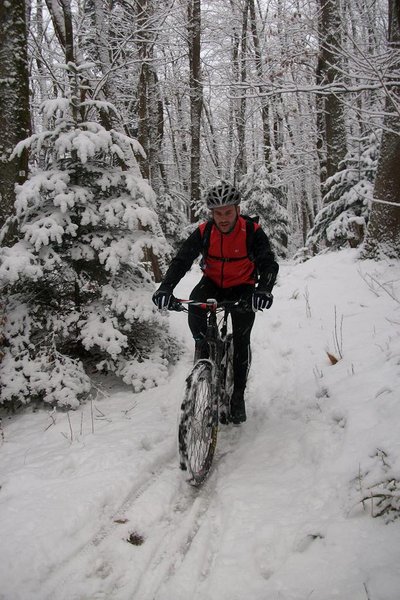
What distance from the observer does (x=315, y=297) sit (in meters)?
7.62

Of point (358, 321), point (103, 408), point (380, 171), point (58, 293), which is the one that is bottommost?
point (103, 408)

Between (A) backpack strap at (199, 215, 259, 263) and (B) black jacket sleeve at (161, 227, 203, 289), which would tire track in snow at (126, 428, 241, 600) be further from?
(A) backpack strap at (199, 215, 259, 263)

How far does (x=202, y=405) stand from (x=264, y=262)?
A: 4.85 feet

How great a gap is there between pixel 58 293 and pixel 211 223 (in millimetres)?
2410

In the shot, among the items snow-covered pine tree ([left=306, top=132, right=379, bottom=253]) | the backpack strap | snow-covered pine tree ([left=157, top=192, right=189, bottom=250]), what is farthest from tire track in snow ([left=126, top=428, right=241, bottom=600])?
snow-covered pine tree ([left=157, top=192, right=189, bottom=250])

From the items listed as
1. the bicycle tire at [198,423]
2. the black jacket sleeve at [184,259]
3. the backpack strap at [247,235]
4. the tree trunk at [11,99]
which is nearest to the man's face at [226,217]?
the backpack strap at [247,235]

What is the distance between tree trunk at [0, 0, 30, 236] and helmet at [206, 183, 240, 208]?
292 cm

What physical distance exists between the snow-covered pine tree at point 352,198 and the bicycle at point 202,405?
22.7ft

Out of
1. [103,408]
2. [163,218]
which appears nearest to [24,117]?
[103,408]

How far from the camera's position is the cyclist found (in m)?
3.77

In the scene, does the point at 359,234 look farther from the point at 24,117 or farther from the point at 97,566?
the point at 97,566

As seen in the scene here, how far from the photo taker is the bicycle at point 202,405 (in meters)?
3.20

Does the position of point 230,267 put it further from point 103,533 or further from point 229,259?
point 103,533

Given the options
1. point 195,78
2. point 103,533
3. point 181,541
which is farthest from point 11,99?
point 195,78
